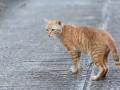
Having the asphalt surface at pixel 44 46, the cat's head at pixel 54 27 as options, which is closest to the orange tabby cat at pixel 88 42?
the cat's head at pixel 54 27

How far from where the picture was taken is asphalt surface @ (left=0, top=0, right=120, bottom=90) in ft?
26.5

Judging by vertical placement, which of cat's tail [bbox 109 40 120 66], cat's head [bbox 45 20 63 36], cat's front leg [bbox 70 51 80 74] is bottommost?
cat's front leg [bbox 70 51 80 74]

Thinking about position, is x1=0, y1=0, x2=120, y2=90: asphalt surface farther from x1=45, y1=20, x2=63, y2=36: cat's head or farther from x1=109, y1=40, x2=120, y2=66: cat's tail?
x1=45, y1=20, x2=63, y2=36: cat's head

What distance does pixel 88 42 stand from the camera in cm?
800

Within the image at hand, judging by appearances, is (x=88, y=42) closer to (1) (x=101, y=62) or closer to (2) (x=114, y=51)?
(1) (x=101, y=62)

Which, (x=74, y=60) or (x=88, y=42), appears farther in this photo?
(x=74, y=60)

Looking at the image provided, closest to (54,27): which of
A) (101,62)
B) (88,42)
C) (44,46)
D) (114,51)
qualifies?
(88,42)

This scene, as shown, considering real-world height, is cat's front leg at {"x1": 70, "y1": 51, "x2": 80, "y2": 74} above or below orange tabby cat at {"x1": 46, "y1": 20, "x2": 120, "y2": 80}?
below

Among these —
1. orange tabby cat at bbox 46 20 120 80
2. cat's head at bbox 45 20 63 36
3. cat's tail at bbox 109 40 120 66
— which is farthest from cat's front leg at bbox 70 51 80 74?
cat's tail at bbox 109 40 120 66

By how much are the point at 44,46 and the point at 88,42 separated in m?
2.56

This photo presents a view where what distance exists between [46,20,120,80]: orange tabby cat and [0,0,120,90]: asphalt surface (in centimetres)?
30

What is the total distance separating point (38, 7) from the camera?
15.6 meters

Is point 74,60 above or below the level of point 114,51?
below

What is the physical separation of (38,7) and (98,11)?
228 cm
